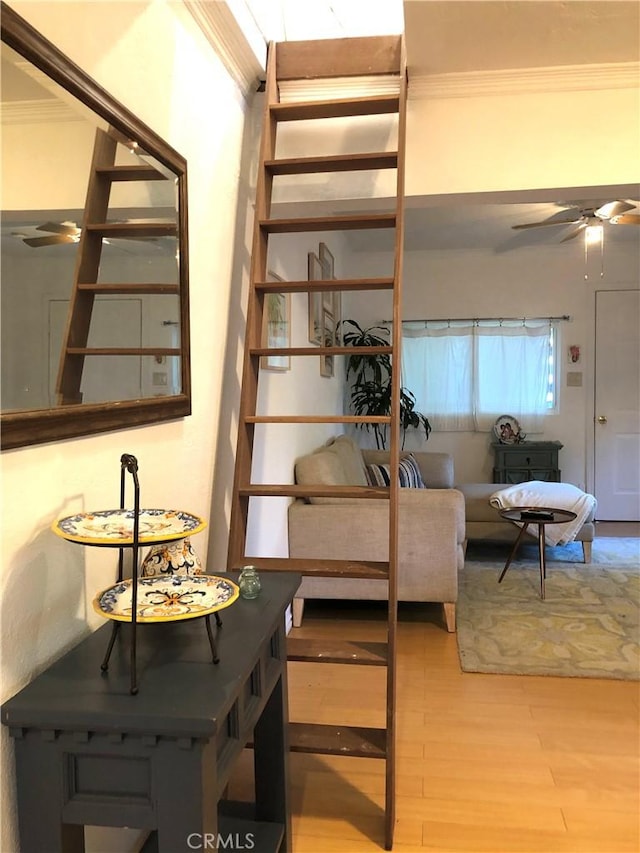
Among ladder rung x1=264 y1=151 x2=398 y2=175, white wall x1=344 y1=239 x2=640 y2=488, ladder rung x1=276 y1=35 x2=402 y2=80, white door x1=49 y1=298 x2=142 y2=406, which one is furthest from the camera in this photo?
white wall x1=344 y1=239 x2=640 y2=488

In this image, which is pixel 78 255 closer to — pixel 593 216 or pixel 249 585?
pixel 249 585

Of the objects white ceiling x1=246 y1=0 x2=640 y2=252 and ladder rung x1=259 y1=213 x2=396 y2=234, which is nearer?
white ceiling x1=246 y1=0 x2=640 y2=252

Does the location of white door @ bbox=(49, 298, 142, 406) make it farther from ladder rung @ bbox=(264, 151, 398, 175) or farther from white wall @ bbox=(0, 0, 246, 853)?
ladder rung @ bbox=(264, 151, 398, 175)

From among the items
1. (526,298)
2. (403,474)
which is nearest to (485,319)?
(526,298)

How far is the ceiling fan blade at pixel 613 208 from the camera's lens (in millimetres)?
4008

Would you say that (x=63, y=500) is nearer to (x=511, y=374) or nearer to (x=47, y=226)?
(x=47, y=226)

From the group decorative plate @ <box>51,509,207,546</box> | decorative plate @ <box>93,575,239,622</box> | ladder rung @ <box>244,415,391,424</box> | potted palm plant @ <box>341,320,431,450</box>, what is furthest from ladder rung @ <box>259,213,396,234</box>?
potted palm plant @ <box>341,320,431,450</box>

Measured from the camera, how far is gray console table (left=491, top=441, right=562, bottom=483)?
5977 millimetres

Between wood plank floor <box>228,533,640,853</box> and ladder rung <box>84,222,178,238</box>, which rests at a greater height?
ladder rung <box>84,222,178,238</box>

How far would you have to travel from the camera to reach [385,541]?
3461 millimetres

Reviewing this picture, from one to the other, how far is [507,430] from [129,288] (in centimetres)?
508

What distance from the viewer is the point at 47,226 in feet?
4.12

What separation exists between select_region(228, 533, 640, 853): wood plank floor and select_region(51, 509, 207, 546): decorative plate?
45.0 inches

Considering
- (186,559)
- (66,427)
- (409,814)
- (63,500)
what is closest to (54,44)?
(66,427)
